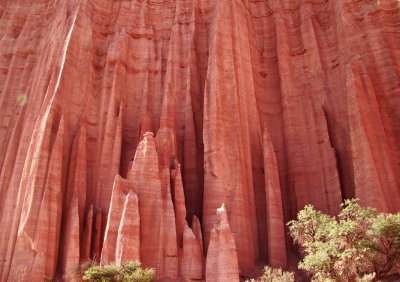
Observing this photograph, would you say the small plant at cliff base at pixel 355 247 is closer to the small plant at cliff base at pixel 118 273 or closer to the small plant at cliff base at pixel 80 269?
the small plant at cliff base at pixel 118 273

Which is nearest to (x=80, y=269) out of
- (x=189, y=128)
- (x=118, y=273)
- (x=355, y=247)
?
(x=118, y=273)

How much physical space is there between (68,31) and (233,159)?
1461cm

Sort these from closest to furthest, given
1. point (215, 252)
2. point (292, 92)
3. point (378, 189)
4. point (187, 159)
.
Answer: point (215, 252) → point (378, 189) → point (187, 159) → point (292, 92)

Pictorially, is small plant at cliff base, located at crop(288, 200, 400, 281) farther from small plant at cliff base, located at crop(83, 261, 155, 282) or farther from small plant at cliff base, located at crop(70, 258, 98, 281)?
small plant at cliff base, located at crop(70, 258, 98, 281)

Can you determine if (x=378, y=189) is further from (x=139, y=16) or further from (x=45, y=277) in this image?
(x=139, y=16)

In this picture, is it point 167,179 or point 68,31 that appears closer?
point 167,179

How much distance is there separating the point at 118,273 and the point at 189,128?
37.4ft

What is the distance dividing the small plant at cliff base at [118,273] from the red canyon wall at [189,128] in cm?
142

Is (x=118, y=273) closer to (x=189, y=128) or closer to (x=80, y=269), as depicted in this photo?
(x=80, y=269)

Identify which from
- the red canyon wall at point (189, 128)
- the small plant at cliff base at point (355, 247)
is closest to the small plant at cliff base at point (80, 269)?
the red canyon wall at point (189, 128)

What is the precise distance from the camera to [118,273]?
61.4 feet

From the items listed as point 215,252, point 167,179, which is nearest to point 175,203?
point 167,179

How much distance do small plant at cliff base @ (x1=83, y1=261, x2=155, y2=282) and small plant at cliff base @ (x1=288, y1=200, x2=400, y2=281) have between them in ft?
19.6

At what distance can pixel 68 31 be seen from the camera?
31.2m
